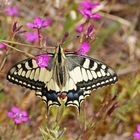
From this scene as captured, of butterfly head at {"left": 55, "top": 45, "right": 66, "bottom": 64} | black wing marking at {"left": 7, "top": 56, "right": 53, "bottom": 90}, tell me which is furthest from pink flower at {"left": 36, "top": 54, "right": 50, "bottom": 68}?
black wing marking at {"left": 7, "top": 56, "right": 53, "bottom": 90}

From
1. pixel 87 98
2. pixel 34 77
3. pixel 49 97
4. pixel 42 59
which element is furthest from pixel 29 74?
pixel 87 98

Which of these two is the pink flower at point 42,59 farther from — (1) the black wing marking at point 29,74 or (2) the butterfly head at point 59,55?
(1) the black wing marking at point 29,74

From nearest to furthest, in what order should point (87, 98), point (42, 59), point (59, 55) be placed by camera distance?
1. point (42, 59)
2. point (59, 55)
3. point (87, 98)

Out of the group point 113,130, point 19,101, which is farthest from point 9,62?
point 113,130

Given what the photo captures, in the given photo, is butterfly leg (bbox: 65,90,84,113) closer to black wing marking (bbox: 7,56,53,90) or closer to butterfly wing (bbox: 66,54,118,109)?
butterfly wing (bbox: 66,54,118,109)

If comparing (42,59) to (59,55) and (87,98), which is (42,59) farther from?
(87,98)
